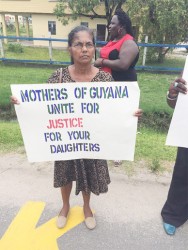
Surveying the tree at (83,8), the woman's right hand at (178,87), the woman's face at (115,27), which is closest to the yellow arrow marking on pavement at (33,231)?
the woman's right hand at (178,87)

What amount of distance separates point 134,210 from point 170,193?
45 cm

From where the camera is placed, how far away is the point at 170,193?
2514 millimetres

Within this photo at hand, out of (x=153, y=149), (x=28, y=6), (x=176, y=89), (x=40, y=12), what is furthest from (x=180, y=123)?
(x=28, y=6)

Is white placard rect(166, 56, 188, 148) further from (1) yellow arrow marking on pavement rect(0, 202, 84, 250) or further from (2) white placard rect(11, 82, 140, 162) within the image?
(1) yellow arrow marking on pavement rect(0, 202, 84, 250)

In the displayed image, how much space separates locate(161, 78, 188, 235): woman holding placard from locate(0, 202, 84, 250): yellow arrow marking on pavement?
2.67ft

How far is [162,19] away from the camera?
495 inches

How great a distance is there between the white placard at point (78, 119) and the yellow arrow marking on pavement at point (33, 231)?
27.9 inches

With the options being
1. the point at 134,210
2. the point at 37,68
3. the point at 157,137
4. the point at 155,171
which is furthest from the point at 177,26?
the point at 134,210

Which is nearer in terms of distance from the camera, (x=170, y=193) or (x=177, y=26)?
(x=170, y=193)

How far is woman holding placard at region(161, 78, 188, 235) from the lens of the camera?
2.31m

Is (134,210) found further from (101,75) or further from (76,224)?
(101,75)

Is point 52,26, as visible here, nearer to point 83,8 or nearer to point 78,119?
point 83,8

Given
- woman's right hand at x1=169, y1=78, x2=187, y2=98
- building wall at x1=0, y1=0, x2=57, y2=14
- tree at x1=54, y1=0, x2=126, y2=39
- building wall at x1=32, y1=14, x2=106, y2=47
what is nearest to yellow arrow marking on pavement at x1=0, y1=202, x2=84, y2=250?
woman's right hand at x1=169, y1=78, x2=187, y2=98

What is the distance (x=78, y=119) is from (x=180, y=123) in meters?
0.78
